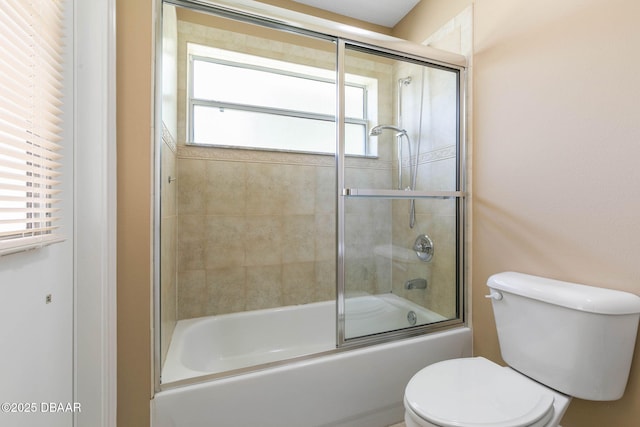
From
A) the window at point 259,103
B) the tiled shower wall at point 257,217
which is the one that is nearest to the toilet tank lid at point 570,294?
the tiled shower wall at point 257,217

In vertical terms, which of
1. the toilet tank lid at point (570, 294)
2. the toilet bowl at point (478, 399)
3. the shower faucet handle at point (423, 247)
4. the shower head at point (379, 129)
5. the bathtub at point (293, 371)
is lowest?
the bathtub at point (293, 371)

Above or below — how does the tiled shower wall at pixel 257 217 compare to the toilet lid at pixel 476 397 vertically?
above

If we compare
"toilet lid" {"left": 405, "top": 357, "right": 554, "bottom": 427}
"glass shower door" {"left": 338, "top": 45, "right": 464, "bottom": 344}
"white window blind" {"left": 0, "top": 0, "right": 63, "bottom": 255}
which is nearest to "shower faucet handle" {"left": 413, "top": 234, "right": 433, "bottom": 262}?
"glass shower door" {"left": 338, "top": 45, "right": 464, "bottom": 344}

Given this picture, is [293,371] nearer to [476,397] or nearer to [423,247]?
[476,397]

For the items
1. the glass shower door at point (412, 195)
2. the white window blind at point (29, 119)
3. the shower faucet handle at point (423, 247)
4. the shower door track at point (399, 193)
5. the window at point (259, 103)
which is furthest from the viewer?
the window at point (259, 103)

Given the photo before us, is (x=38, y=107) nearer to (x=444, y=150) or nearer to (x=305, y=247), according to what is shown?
(x=305, y=247)

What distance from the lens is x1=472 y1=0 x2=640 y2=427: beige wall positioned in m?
1.04

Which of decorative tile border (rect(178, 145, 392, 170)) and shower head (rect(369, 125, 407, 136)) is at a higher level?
shower head (rect(369, 125, 407, 136))

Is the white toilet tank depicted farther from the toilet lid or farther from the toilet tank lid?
the toilet lid

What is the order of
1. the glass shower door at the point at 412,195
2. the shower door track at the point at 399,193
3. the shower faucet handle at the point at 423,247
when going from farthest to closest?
1. the shower faucet handle at the point at 423,247
2. the glass shower door at the point at 412,195
3. the shower door track at the point at 399,193

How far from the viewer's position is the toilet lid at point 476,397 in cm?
88

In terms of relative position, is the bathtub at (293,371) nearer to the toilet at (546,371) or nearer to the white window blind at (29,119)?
the toilet at (546,371)

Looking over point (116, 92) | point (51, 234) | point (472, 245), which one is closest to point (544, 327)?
point (472, 245)

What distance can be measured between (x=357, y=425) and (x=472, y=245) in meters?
1.12
